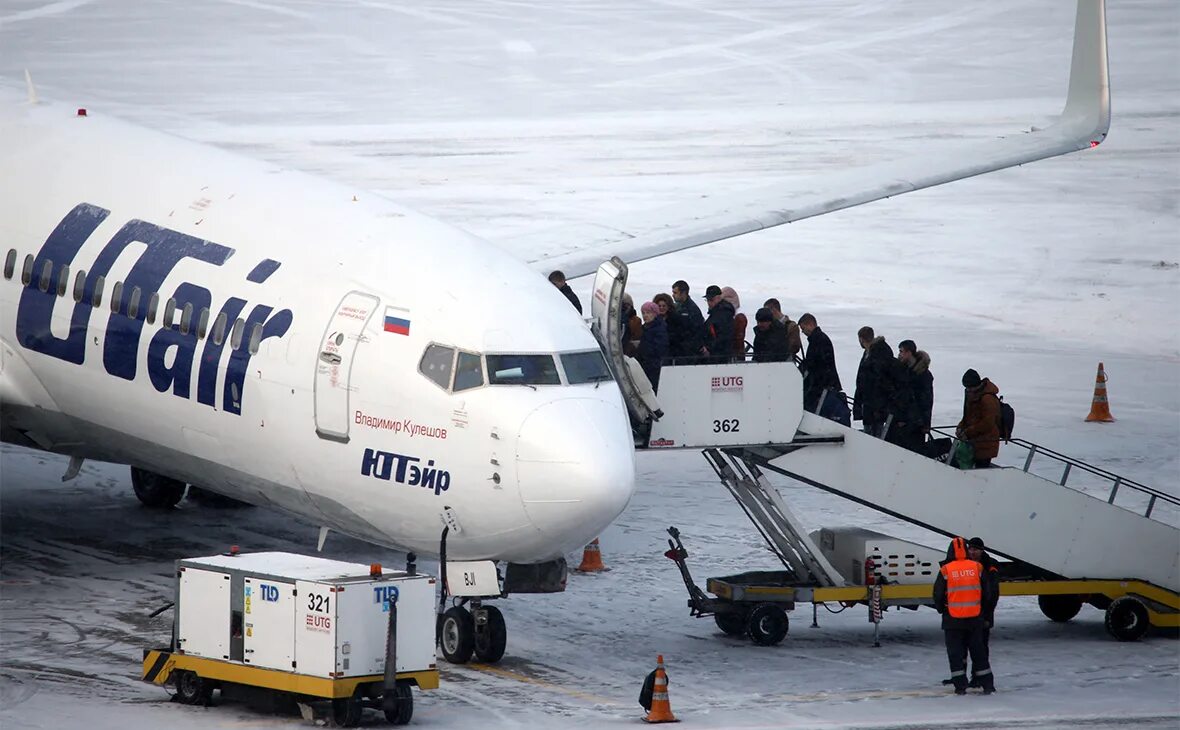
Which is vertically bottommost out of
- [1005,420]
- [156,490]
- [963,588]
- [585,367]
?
[963,588]

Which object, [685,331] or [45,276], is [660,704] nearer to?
[685,331]

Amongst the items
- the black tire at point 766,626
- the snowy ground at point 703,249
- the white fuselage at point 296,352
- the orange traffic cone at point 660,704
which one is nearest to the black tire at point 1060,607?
the snowy ground at point 703,249

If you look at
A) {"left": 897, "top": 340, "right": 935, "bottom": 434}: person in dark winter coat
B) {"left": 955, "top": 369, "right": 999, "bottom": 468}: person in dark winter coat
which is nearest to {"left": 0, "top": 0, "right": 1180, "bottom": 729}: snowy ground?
{"left": 955, "top": 369, "right": 999, "bottom": 468}: person in dark winter coat

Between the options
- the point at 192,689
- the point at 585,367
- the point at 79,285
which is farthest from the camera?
the point at 79,285

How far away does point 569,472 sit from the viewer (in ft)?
65.6

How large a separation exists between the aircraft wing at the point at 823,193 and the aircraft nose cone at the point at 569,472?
11.5m

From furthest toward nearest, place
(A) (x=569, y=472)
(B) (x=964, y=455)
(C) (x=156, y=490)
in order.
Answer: (C) (x=156, y=490), (B) (x=964, y=455), (A) (x=569, y=472)

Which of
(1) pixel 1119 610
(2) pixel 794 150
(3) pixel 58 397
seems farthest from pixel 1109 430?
(2) pixel 794 150

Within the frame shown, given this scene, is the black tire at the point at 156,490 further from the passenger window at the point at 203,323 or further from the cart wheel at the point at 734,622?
the cart wheel at the point at 734,622

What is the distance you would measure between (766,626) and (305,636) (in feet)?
21.2

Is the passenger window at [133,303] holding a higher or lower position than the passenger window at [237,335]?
higher

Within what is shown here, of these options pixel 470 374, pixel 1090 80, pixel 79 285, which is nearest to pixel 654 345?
pixel 470 374

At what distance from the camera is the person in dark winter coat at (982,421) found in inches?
943

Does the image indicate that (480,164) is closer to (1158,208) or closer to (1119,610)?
(1158,208)
